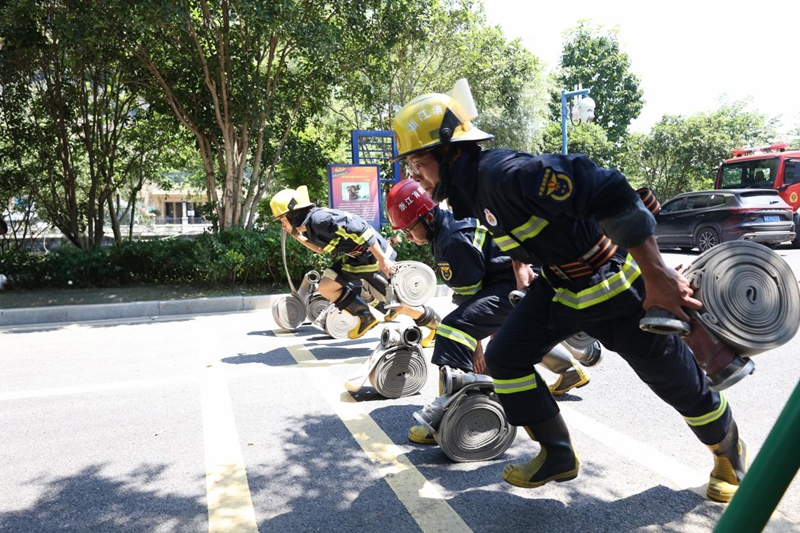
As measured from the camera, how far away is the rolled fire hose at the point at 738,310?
2.45 metres

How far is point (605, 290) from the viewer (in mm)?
2615

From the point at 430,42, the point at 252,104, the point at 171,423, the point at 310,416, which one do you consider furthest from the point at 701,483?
the point at 430,42

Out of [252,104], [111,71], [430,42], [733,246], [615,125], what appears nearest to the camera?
[733,246]

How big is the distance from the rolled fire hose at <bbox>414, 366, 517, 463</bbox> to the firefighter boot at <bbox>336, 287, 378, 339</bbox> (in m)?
3.11

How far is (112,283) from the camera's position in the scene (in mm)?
11578

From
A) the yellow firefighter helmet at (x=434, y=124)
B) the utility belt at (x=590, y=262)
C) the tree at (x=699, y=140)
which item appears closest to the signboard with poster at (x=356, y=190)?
the yellow firefighter helmet at (x=434, y=124)

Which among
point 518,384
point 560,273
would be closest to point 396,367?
point 518,384

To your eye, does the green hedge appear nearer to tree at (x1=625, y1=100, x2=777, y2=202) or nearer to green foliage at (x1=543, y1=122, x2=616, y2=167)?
green foliage at (x1=543, y1=122, x2=616, y2=167)

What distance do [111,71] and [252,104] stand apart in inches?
132

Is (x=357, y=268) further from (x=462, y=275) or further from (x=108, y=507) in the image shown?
(x=108, y=507)

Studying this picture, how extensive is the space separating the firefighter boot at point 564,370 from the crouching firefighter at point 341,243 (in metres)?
2.22

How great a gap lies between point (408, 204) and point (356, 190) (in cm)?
805

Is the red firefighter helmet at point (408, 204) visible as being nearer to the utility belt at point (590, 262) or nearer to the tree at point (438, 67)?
the utility belt at point (590, 262)

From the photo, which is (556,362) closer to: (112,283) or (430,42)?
(112,283)
